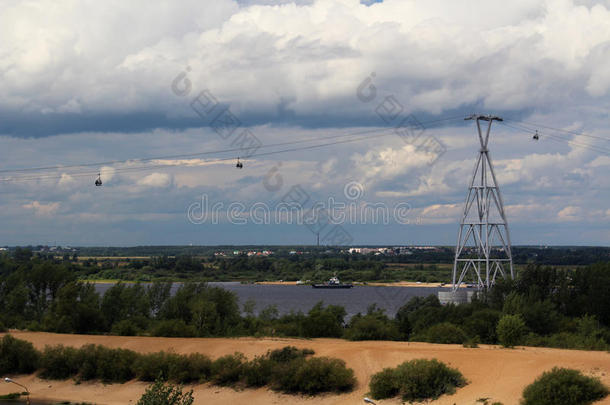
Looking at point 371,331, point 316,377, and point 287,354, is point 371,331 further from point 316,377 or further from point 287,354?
point 316,377

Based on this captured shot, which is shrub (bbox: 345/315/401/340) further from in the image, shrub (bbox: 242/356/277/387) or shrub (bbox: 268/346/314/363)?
shrub (bbox: 242/356/277/387)

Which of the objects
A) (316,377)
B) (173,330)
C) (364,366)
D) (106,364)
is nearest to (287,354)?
(316,377)

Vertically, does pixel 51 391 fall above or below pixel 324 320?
below

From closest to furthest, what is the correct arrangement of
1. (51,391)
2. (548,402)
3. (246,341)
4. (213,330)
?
(548,402), (51,391), (246,341), (213,330)

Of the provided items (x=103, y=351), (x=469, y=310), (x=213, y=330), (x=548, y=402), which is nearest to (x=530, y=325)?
(x=469, y=310)

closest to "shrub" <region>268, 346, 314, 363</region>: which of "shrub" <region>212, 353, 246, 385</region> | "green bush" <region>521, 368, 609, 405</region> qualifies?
"shrub" <region>212, 353, 246, 385</region>

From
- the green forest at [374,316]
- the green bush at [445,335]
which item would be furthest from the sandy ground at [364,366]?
the green forest at [374,316]

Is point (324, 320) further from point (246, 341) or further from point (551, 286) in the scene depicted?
point (551, 286)
